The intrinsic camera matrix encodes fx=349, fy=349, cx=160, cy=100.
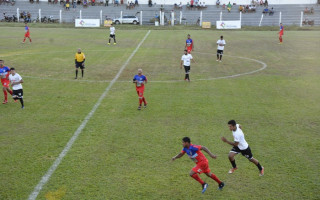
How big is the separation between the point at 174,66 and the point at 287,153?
1649 cm

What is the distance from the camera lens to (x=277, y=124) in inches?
597

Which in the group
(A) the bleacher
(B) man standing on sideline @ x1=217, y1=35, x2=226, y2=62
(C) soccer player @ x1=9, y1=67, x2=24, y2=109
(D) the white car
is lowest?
(C) soccer player @ x1=9, y1=67, x2=24, y2=109

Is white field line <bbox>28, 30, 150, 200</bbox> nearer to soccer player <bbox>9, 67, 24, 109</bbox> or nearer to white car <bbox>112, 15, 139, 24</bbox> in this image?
soccer player <bbox>9, 67, 24, 109</bbox>

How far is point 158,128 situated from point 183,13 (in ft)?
198

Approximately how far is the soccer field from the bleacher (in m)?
40.0

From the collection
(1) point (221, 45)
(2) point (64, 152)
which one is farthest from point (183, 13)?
(2) point (64, 152)

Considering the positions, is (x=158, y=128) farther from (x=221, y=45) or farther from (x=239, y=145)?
(x=221, y=45)

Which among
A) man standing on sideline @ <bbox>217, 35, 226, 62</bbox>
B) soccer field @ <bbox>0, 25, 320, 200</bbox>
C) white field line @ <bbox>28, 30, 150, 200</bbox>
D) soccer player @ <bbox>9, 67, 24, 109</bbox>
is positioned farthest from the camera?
man standing on sideline @ <bbox>217, 35, 226, 62</bbox>

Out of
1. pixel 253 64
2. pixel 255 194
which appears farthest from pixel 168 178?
pixel 253 64

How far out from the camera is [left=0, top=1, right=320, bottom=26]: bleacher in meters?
67.2

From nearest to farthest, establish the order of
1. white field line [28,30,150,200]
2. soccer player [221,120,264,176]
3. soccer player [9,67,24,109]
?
white field line [28,30,150,200] → soccer player [221,120,264,176] → soccer player [9,67,24,109]

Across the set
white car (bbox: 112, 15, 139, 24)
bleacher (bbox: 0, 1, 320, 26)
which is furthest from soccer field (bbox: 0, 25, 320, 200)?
bleacher (bbox: 0, 1, 320, 26)

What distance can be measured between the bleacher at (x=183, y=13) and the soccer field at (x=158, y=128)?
131ft

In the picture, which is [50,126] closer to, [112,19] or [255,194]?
[255,194]
